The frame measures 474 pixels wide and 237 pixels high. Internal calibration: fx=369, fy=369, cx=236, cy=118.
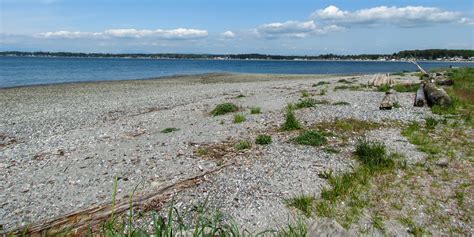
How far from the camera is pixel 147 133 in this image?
13859 millimetres

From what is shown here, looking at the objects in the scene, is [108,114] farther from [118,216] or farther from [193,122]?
[118,216]

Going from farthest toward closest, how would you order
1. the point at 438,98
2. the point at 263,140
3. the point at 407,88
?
the point at 407,88, the point at 438,98, the point at 263,140

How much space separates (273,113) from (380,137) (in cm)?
529

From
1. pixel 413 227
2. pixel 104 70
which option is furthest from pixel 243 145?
pixel 104 70

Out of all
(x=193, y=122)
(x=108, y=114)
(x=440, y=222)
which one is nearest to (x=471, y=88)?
(x=193, y=122)

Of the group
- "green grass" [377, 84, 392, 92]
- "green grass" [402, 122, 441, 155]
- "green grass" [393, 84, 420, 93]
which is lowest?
"green grass" [402, 122, 441, 155]

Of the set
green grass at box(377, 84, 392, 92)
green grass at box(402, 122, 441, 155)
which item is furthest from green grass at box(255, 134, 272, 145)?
green grass at box(377, 84, 392, 92)

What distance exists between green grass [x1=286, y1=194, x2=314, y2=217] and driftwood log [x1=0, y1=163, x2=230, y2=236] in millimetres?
2207

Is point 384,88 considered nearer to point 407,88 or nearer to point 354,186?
point 407,88

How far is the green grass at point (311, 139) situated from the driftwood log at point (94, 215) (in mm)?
4017

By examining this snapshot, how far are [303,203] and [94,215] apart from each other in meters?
3.81

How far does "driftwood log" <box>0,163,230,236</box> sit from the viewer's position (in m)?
5.90

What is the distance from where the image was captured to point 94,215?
21.1ft

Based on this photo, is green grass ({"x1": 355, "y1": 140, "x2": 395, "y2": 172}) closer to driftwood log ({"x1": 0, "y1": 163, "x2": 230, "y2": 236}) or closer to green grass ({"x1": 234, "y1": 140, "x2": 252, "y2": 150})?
green grass ({"x1": 234, "y1": 140, "x2": 252, "y2": 150})
